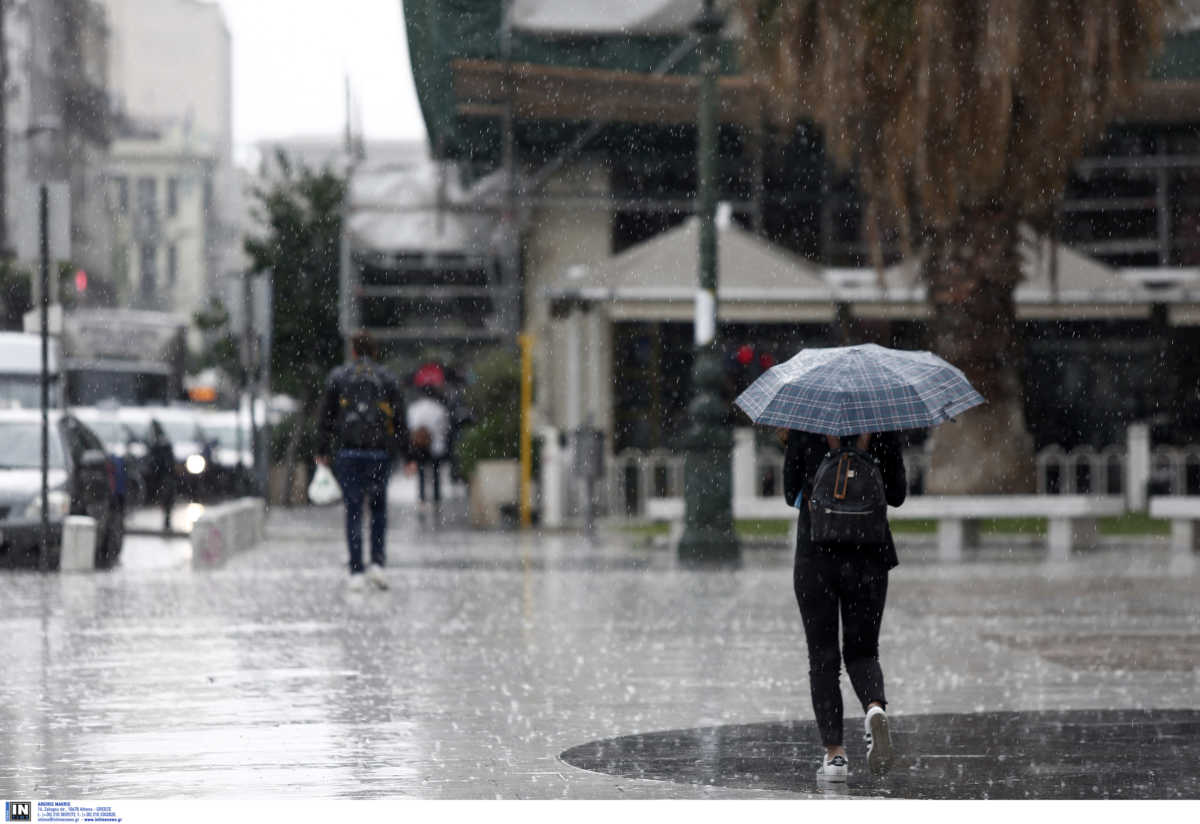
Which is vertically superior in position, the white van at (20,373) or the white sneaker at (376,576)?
the white van at (20,373)

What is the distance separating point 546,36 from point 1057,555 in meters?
12.5

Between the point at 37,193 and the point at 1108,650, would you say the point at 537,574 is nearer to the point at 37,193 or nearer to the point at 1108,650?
the point at 37,193

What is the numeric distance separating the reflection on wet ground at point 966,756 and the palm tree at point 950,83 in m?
11.5

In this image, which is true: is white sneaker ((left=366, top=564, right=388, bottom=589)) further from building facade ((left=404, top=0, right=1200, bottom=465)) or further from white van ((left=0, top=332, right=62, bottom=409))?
white van ((left=0, top=332, right=62, bottom=409))

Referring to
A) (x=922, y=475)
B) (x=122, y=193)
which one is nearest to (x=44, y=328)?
(x=922, y=475)

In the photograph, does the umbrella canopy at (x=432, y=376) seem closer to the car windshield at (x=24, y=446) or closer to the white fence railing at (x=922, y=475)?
the white fence railing at (x=922, y=475)

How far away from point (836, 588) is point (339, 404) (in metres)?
8.34

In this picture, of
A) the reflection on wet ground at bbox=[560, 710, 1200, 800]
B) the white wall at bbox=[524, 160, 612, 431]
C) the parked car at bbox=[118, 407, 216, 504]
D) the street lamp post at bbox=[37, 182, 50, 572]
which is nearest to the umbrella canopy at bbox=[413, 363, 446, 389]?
the white wall at bbox=[524, 160, 612, 431]

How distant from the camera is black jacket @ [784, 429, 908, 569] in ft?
24.3

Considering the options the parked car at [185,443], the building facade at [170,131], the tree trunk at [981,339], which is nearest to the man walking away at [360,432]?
the tree trunk at [981,339]

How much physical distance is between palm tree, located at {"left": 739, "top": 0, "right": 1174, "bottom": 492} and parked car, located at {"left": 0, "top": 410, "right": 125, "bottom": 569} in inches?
274

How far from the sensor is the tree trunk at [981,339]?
2211 cm

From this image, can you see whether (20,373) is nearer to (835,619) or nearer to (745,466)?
(745,466)

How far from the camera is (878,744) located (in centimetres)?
712
